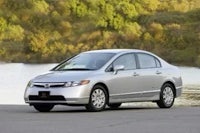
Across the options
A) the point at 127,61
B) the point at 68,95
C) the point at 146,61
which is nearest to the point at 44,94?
the point at 68,95

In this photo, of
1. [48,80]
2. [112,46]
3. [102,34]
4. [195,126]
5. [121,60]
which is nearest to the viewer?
[195,126]

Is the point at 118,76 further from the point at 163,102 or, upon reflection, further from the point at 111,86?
the point at 163,102

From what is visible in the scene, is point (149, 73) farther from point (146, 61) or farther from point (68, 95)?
point (68, 95)

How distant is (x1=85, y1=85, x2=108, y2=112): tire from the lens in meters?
14.8

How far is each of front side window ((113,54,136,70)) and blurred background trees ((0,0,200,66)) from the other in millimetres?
70730

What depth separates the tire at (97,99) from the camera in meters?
14.8

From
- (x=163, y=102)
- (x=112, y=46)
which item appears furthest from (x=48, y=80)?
(x=112, y=46)

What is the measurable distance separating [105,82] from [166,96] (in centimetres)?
219

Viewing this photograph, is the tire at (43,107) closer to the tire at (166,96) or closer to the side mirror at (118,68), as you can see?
the side mirror at (118,68)

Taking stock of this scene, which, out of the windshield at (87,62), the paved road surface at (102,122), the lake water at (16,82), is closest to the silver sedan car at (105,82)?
the windshield at (87,62)

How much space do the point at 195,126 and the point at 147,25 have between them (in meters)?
81.4

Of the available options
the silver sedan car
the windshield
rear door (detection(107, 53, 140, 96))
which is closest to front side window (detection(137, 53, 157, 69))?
the silver sedan car

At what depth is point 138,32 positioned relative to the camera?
89.9 metres

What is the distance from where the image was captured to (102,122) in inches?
476
